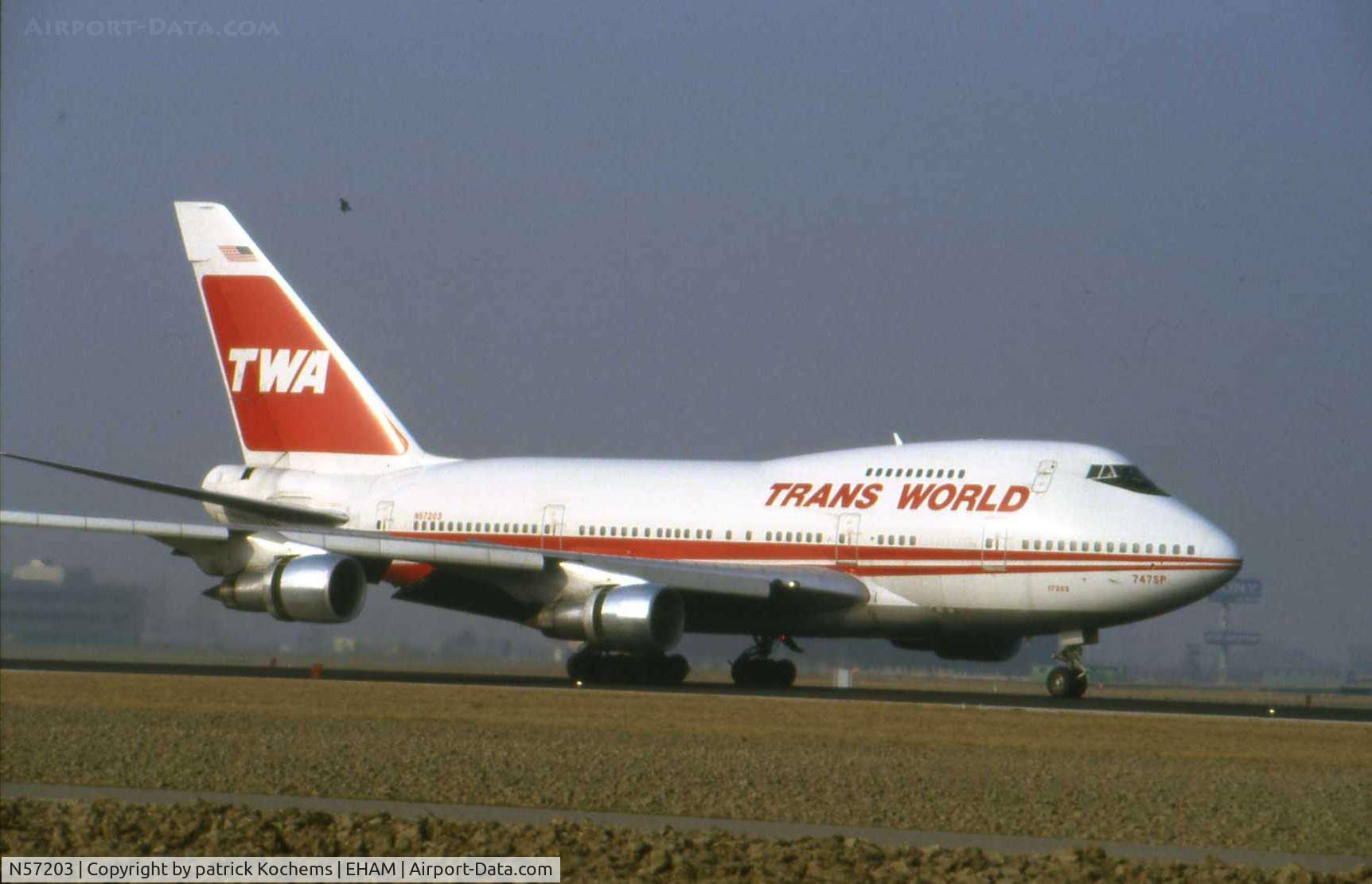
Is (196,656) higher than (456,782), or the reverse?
(196,656)

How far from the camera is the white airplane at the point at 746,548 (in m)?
30.9

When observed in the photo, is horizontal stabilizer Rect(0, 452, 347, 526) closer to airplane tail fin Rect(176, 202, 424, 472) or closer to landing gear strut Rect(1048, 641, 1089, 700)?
airplane tail fin Rect(176, 202, 424, 472)

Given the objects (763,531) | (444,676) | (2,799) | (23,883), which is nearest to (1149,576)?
(763,531)

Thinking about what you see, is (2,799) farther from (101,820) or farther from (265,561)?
(265,561)

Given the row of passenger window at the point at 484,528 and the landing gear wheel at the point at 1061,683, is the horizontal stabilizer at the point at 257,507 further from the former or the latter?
the landing gear wheel at the point at 1061,683

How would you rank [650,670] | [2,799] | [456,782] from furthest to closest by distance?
[650,670], [456,782], [2,799]

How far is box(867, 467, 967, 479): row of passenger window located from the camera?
32.4 meters

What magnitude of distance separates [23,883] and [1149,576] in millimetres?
22108

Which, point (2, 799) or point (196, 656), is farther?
point (196, 656)

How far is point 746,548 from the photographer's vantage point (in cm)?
3372

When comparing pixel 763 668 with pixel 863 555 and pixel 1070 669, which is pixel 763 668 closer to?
pixel 863 555

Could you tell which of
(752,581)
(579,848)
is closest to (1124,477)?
(752,581)

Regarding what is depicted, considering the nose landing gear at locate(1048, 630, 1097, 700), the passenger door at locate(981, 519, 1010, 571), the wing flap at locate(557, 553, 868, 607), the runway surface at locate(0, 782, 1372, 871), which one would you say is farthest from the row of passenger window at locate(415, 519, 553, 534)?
the runway surface at locate(0, 782, 1372, 871)

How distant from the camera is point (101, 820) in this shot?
42.9 feet
